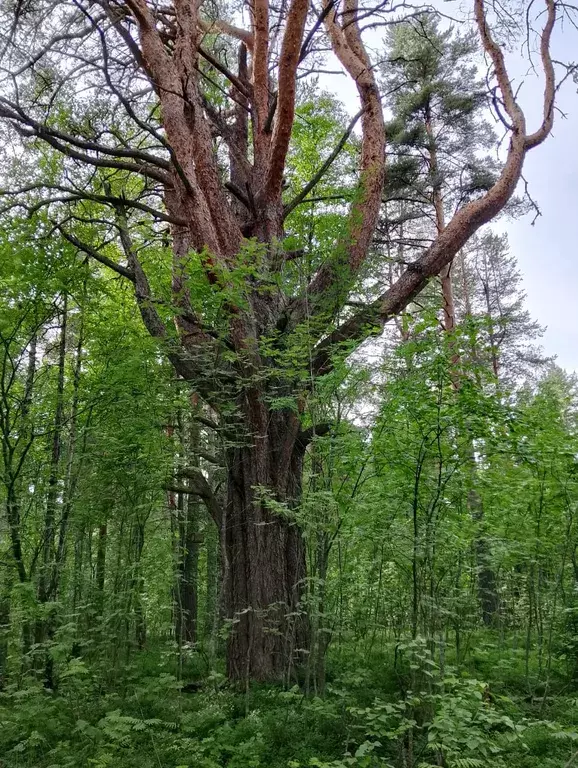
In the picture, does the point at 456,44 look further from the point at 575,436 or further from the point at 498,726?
the point at 498,726

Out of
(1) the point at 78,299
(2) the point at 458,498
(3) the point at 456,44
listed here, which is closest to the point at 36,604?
(1) the point at 78,299

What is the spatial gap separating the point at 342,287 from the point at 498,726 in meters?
4.36

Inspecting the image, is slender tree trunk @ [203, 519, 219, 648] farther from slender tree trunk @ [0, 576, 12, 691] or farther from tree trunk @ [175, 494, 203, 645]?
slender tree trunk @ [0, 576, 12, 691]

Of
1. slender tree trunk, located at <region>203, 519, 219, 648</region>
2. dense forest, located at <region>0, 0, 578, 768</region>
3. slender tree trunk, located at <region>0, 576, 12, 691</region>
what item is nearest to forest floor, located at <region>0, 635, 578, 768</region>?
dense forest, located at <region>0, 0, 578, 768</region>

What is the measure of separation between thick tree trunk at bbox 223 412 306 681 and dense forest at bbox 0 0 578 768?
0.10 feet

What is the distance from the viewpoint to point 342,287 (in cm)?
557

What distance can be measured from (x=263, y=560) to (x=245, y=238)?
3518mm

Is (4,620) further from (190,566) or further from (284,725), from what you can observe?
(284,725)

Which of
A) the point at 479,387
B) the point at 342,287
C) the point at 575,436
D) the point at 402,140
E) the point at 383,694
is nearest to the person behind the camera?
the point at 479,387

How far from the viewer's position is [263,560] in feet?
18.5

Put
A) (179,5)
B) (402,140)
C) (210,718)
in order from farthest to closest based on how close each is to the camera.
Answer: (402,140)
(179,5)
(210,718)

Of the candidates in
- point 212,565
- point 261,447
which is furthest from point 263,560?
point 212,565

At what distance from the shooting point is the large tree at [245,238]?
17.8 ft

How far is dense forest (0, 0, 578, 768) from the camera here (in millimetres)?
3994
